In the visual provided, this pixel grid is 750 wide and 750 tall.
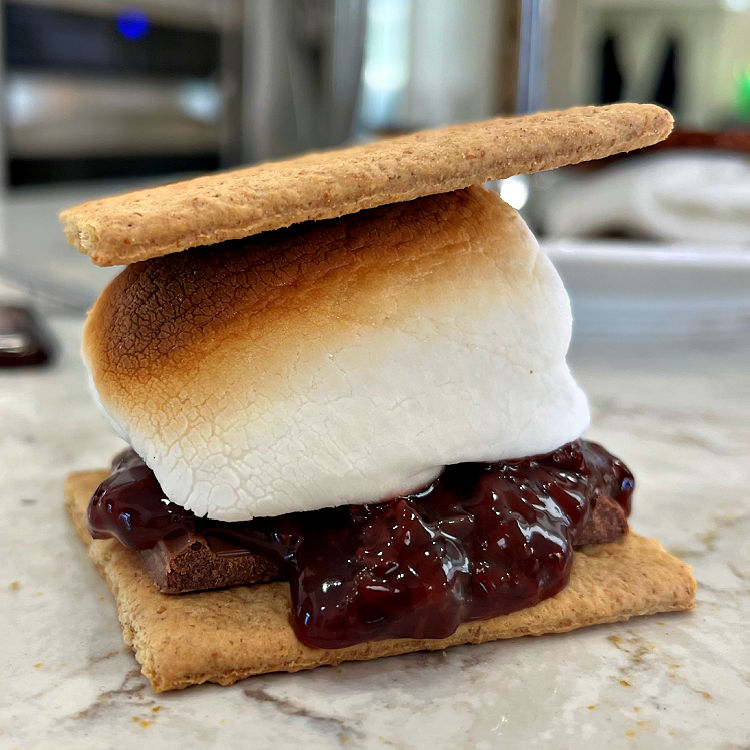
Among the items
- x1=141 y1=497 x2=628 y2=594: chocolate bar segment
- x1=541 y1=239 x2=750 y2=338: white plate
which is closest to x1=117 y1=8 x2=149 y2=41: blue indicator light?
x1=541 y1=239 x2=750 y2=338: white plate

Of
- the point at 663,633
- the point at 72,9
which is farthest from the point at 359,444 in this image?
the point at 72,9

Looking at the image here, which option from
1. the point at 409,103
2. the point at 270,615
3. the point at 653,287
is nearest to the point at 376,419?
the point at 270,615

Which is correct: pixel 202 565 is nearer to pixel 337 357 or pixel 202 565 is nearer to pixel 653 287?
pixel 337 357

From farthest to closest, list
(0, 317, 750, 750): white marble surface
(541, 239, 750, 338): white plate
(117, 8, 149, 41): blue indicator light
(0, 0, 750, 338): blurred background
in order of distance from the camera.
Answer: (117, 8, 149, 41): blue indicator light < (0, 0, 750, 338): blurred background < (541, 239, 750, 338): white plate < (0, 317, 750, 750): white marble surface

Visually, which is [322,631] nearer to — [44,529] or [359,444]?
[359,444]

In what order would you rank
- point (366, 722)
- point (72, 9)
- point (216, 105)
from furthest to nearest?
point (216, 105), point (72, 9), point (366, 722)

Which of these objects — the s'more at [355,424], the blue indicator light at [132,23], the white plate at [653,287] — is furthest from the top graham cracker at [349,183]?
→ the blue indicator light at [132,23]

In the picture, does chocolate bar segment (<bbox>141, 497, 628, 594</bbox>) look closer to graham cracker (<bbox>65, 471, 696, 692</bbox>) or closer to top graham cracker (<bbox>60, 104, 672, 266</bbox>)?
graham cracker (<bbox>65, 471, 696, 692</bbox>)
